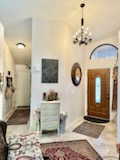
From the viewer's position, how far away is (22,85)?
8656 millimetres

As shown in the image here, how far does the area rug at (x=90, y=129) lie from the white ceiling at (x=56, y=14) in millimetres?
3229

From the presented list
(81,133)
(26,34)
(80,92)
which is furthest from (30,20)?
(81,133)

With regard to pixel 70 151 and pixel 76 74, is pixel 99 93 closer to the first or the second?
pixel 76 74

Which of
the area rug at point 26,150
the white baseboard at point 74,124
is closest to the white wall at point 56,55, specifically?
the white baseboard at point 74,124

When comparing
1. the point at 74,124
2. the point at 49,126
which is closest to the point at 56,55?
the point at 49,126

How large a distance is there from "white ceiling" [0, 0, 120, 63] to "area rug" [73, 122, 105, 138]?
3229mm

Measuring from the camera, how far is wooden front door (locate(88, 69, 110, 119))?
19.6ft

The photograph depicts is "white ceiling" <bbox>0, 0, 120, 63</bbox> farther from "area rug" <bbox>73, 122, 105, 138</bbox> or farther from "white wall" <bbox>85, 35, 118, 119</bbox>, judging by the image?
"area rug" <bbox>73, 122, 105, 138</bbox>

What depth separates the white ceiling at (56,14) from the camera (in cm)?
382

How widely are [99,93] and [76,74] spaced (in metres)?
1.39

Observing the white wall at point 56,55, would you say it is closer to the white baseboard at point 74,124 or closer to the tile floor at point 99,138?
the white baseboard at point 74,124

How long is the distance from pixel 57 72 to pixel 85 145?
2158mm

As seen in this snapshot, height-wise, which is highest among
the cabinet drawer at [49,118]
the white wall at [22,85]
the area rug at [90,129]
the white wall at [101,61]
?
the white wall at [101,61]

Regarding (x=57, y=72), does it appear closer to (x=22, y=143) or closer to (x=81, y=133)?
(x=81, y=133)
